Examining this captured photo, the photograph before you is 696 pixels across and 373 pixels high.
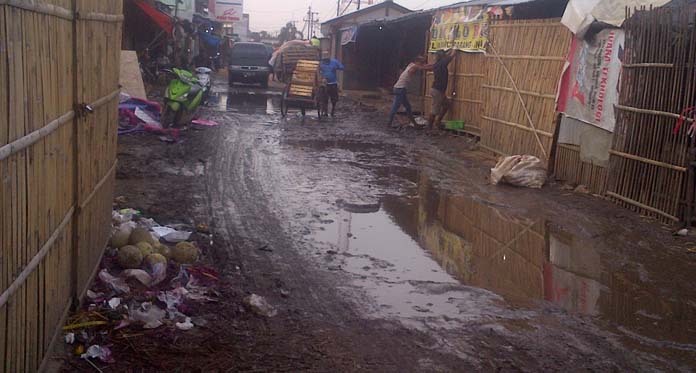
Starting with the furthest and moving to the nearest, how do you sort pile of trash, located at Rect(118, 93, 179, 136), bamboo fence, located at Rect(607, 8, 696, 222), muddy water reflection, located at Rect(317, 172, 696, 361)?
1. pile of trash, located at Rect(118, 93, 179, 136)
2. bamboo fence, located at Rect(607, 8, 696, 222)
3. muddy water reflection, located at Rect(317, 172, 696, 361)

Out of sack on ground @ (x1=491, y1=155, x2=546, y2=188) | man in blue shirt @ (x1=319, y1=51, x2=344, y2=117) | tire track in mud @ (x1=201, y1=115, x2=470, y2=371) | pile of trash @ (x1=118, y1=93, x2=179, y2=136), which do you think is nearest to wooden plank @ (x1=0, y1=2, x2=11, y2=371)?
tire track in mud @ (x1=201, y1=115, x2=470, y2=371)

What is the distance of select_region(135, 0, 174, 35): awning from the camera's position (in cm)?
2275

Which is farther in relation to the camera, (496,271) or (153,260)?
(496,271)

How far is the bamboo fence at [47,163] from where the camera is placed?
10.1 feet

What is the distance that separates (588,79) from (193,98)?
27.3 feet

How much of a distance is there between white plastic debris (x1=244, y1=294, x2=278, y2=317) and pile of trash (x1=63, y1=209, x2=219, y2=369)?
0.26 metres

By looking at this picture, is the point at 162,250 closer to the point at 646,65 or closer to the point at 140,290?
the point at 140,290

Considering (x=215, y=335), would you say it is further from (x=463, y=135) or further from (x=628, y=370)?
(x=463, y=135)

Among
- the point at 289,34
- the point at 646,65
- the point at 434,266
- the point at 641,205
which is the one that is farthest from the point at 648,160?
the point at 289,34

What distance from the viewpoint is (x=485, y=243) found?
7.80 metres

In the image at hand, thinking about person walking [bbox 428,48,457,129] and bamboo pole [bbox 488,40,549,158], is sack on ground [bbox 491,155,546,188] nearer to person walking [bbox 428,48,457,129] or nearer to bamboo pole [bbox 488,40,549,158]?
bamboo pole [bbox 488,40,549,158]

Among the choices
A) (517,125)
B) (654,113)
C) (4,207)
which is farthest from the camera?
(517,125)

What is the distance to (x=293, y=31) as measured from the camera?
80375 mm

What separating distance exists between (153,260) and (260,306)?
1012 mm
